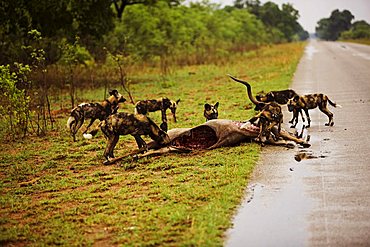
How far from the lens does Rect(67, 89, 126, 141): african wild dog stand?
11.8m

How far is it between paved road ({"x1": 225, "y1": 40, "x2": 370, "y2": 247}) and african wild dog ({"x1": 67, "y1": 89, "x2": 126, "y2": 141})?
4084 millimetres

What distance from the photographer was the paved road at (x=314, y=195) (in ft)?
18.0

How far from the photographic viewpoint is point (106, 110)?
12031 mm

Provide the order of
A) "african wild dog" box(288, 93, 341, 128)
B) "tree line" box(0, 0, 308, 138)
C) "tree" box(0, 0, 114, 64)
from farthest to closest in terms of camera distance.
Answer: "tree" box(0, 0, 114, 64), "tree line" box(0, 0, 308, 138), "african wild dog" box(288, 93, 341, 128)

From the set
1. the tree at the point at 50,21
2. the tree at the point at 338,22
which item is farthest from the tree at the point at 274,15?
the tree at the point at 50,21

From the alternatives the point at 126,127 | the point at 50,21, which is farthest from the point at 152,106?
the point at 50,21

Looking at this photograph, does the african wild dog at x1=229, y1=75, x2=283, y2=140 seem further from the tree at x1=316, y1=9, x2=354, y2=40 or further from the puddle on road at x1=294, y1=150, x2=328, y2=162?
the tree at x1=316, y1=9, x2=354, y2=40

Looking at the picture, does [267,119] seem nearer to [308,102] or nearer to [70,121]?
[308,102]

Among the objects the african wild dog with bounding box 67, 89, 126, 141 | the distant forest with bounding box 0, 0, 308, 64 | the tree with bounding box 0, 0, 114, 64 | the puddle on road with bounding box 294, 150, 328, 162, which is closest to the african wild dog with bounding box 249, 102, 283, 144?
the puddle on road with bounding box 294, 150, 328, 162

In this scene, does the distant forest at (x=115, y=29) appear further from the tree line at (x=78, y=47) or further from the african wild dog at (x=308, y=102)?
the african wild dog at (x=308, y=102)

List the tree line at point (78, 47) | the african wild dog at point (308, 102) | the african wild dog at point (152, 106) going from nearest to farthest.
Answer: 1. the african wild dog at point (308, 102)
2. the african wild dog at point (152, 106)
3. the tree line at point (78, 47)

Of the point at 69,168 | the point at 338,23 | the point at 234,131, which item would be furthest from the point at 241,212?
the point at 338,23

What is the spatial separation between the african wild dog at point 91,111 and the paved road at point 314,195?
4.08 m

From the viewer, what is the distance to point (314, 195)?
678 centimetres
